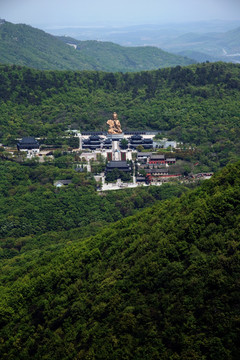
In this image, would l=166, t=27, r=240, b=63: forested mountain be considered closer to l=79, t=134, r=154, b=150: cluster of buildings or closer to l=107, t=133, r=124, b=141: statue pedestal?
l=107, t=133, r=124, b=141: statue pedestal

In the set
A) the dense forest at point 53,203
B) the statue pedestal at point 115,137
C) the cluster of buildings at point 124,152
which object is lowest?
the dense forest at point 53,203

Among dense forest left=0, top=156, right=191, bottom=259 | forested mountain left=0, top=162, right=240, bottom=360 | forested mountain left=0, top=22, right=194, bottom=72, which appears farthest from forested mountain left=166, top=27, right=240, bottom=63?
forested mountain left=0, top=162, right=240, bottom=360

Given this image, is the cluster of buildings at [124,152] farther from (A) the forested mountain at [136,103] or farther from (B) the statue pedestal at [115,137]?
(A) the forested mountain at [136,103]

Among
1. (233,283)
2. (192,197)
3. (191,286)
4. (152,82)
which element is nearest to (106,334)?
(191,286)

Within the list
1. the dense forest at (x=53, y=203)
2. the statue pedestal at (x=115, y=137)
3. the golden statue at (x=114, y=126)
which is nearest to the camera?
the dense forest at (x=53, y=203)

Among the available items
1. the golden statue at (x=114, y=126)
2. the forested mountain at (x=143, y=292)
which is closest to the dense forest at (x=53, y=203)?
the golden statue at (x=114, y=126)

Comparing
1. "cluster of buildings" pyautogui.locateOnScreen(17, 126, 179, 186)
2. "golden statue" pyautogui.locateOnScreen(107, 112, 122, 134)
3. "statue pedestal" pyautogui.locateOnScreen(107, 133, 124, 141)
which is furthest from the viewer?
"golden statue" pyautogui.locateOnScreen(107, 112, 122, 134)

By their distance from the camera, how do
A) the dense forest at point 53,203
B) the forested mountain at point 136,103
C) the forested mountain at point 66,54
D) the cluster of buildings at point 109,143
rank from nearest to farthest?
the dense forest at point 53,203, the cluster of buildings at point 109,143, the forested mountain at point 136,103, the forested mountain at point 66,54
